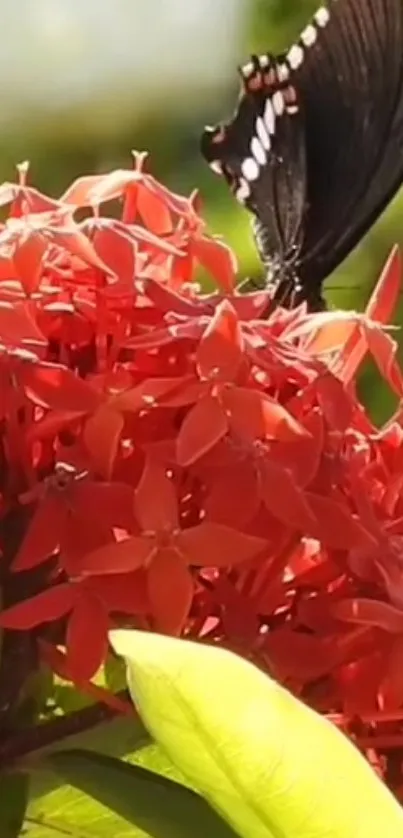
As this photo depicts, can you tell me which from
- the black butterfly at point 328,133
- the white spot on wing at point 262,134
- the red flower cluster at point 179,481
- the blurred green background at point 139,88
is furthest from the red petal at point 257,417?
the blurred green background at point 139,88

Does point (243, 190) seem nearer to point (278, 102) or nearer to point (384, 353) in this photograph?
point (278, 102)

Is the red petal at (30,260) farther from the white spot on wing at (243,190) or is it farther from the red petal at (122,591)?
the white spot on wing at (243,190)

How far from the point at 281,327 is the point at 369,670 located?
0.14 meters

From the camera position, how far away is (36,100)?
3.33 m

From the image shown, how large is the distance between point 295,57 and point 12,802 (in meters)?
0.54

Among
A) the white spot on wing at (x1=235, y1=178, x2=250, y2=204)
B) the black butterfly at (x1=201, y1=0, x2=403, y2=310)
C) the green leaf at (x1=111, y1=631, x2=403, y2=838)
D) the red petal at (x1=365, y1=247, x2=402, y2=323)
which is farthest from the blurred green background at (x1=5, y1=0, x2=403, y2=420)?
the green leaf at (x1=111, y1=631, x2=403, y2=838)

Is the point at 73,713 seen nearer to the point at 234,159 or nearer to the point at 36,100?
the point at 234,159

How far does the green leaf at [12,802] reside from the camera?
54 cm

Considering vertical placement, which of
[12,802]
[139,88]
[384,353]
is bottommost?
[139,88]

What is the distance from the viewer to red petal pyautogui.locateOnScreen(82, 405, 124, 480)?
52 centimetres

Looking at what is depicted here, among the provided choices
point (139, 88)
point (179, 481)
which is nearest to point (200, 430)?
point (179, 481)

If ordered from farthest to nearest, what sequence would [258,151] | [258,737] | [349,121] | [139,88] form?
1. [139,88]
2. [258,151]
3. [349,121]
4. [258,737]

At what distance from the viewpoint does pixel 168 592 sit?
20.4 inches

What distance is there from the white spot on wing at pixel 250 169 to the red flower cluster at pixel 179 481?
52cm
